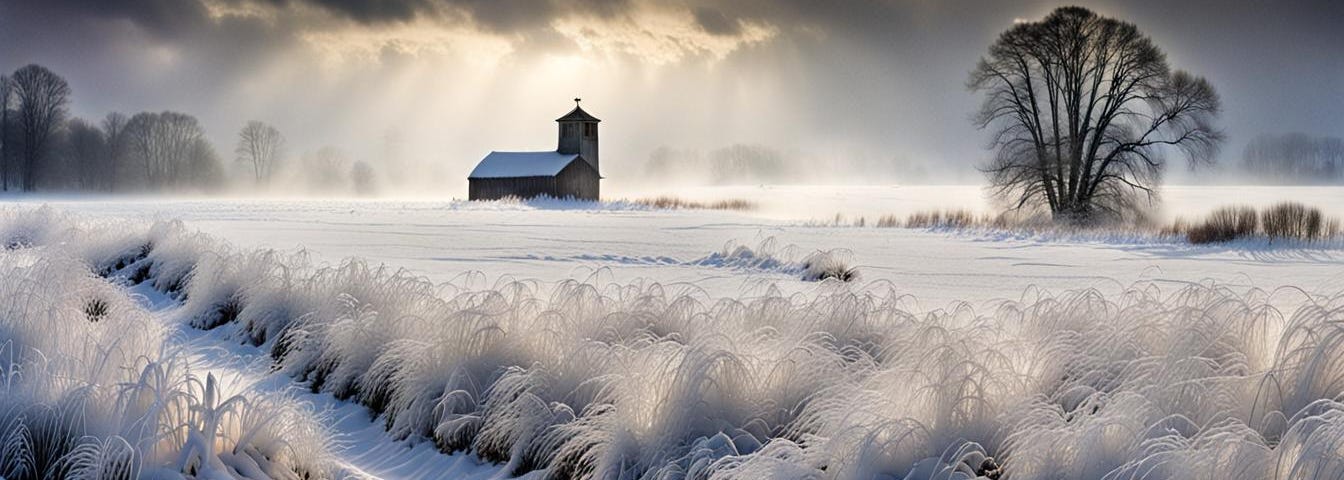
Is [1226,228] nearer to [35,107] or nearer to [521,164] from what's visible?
[521,164]

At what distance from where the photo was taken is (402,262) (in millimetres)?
15180

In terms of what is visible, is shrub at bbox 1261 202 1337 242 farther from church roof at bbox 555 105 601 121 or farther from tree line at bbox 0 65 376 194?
tree line at bbox 0 65 376 194

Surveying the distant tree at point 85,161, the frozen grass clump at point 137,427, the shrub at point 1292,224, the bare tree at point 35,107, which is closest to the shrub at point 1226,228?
the shrub at point 1292,224

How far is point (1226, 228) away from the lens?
2084cm

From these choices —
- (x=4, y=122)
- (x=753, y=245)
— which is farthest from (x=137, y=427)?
(x=4, y=122)

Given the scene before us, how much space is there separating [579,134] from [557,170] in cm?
Answer: 347

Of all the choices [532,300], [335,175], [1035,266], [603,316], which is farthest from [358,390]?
[335,175]

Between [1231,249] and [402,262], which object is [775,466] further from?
[1231,249]

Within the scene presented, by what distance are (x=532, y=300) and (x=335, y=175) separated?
94.5m

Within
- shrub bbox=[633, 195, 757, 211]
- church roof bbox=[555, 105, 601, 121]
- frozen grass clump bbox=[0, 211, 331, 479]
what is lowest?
frozen grass clump bbox=[0, 211, 331, 479]

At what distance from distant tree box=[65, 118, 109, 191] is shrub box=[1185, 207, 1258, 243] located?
82.1 metres

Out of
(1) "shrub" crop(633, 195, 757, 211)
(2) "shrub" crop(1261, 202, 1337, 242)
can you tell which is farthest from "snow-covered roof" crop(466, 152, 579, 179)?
(2) "shrub" crop(1261, 202, 1337, 242)

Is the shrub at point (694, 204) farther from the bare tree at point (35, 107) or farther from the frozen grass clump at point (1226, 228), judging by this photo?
the bare tree at point (35, 107)

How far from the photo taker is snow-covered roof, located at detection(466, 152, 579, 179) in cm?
5081
